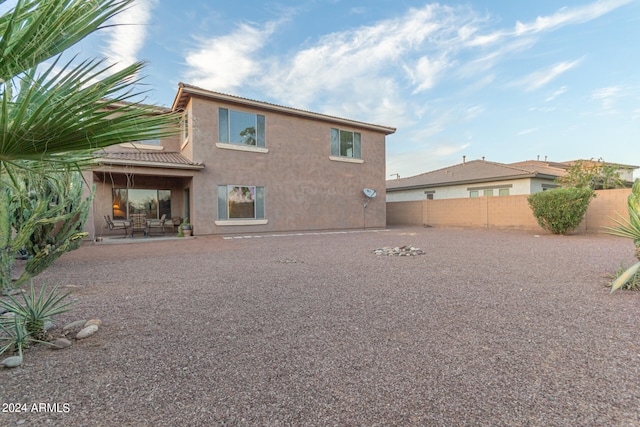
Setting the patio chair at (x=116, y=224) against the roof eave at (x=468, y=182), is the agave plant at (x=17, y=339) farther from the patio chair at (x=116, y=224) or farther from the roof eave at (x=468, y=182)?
the roof eave at (x=468, y=182)

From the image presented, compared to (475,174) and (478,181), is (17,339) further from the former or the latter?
(475,174)

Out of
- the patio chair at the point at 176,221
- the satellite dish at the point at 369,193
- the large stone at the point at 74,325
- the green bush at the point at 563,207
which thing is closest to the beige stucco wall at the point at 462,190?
the green bush at the point at 563,207

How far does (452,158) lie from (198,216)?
24.1 meters

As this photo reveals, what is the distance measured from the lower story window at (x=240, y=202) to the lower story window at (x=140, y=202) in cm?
407

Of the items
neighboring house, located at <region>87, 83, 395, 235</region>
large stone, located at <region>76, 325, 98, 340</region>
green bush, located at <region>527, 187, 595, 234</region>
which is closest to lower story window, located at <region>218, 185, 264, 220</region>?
neighboring house, located at <region>87, 83, 395, 235</region>

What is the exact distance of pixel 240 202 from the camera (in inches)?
525

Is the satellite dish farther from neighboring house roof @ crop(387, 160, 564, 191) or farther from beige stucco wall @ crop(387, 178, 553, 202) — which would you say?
beige stucco wall @ crop(387, 178, 553, 202)

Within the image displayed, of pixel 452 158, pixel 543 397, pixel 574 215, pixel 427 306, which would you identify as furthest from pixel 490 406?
pixel 452 158

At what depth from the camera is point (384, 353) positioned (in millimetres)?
2576

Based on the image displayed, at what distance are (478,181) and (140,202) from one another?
2039cm

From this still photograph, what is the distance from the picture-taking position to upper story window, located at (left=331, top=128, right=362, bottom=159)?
1602 centimetres

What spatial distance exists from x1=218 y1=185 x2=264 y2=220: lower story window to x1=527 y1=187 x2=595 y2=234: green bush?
40.2ft

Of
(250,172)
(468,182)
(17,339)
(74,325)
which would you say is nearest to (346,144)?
(250,172)

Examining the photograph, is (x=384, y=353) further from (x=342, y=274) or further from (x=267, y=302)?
(x=342, y=274)
